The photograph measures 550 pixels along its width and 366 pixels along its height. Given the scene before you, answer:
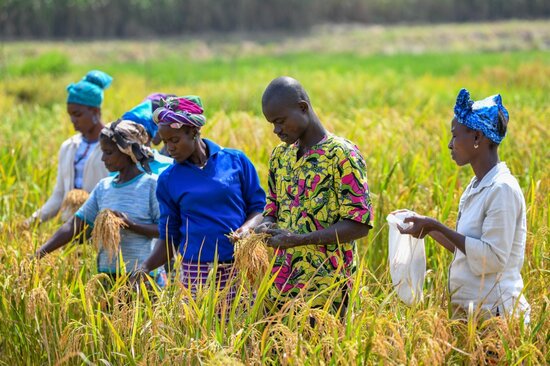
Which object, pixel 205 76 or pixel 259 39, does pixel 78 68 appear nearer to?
pixel 205 76

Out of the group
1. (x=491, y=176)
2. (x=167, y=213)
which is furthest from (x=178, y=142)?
(x=491, y=176)

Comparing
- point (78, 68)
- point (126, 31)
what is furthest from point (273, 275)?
point (126, 31)

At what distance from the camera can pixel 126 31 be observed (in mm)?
46250

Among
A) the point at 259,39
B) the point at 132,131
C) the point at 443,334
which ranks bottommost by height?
the point at 259,39

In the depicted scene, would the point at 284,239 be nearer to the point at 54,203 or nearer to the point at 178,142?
the point at 178,142

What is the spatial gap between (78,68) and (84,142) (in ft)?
61.8

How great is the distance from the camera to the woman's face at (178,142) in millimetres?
3311

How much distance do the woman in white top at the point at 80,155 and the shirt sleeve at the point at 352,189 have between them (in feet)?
5.88

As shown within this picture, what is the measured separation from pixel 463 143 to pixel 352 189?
1.32ft

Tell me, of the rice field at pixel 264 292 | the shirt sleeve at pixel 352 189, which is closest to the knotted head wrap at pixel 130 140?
the rice field at pixel 264 292

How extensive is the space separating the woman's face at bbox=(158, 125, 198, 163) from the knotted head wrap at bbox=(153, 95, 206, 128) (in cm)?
2

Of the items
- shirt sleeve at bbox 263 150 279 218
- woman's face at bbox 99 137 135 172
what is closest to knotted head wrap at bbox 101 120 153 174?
woman's face at bbox 99 137 135 172

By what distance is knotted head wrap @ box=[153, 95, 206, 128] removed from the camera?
3.29 m

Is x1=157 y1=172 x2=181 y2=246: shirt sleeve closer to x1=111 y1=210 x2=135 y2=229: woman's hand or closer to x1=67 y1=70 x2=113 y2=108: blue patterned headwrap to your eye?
x1=111 y1=210 x2=135 y2=229: woman's hand
